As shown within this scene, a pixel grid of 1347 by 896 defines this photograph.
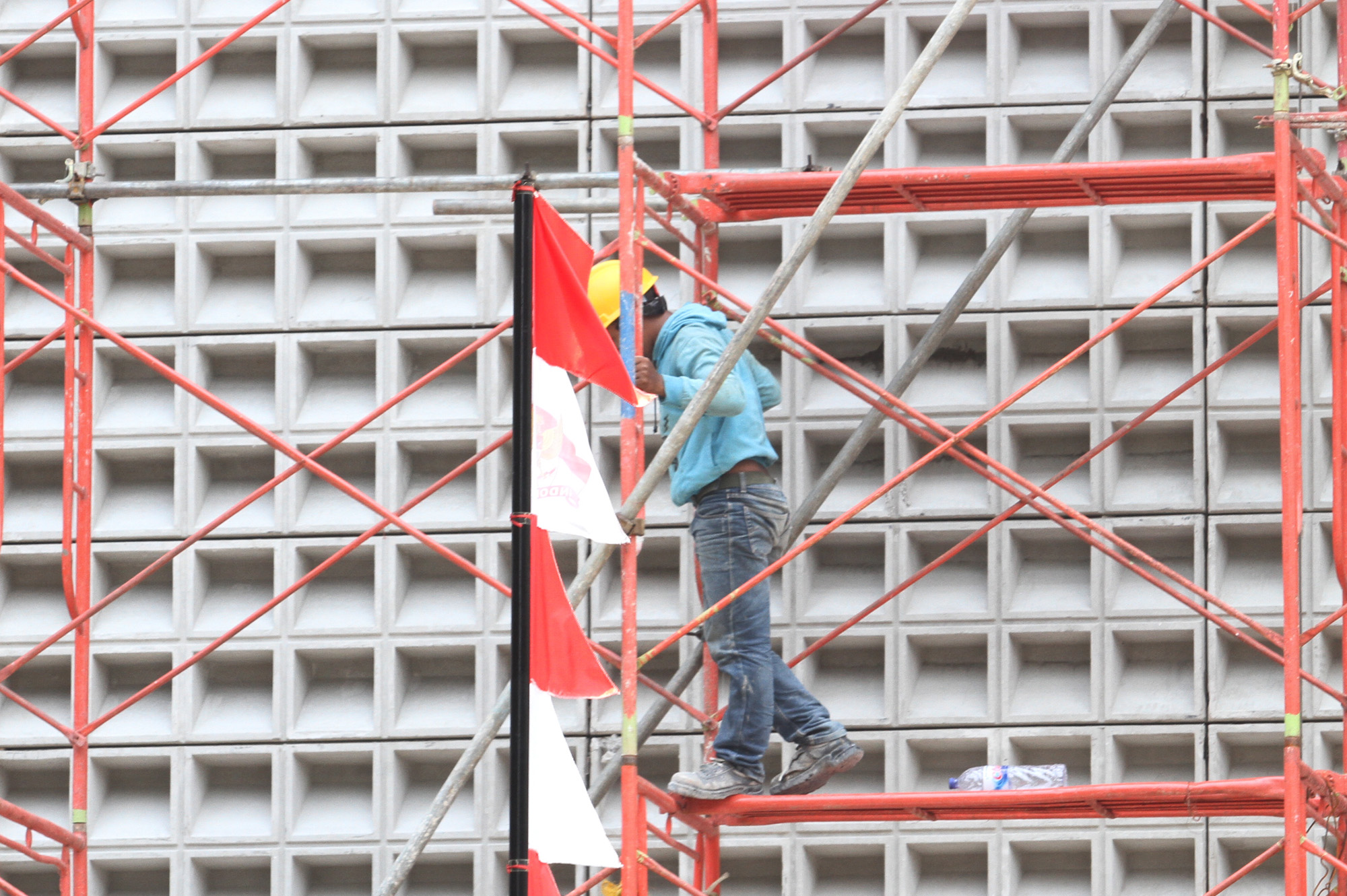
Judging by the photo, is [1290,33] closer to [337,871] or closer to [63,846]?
[337,871]

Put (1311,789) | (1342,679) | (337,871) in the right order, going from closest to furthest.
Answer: (1311,789), (1342,679), (337,871)

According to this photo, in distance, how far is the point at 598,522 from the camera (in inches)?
303

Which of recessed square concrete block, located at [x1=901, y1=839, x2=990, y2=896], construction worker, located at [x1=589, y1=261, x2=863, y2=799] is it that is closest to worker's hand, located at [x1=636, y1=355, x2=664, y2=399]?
construction worker, located at [x1=589, y1=261, x2=863, y2=799]

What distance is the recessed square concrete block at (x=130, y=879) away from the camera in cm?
1086

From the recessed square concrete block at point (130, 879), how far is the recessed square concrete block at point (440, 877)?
127 cm

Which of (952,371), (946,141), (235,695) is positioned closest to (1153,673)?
(952,371)

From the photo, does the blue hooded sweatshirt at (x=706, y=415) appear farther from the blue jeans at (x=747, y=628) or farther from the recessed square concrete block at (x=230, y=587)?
the recessed square concrete block at (x=230, y=587)

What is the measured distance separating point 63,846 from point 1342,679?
6266mm

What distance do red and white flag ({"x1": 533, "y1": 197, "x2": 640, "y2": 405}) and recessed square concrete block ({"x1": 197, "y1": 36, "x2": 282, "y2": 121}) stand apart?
3.90 meters

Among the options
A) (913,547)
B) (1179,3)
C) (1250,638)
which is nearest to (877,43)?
(1179,3)

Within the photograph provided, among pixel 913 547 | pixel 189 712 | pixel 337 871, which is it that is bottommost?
pixel 337 871

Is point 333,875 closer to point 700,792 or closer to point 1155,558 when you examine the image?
point 700,792

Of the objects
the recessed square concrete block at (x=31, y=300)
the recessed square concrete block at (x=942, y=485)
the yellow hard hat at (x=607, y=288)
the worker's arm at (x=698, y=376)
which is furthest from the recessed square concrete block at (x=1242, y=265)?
the recessed square concrete block at (x=31, y=300)

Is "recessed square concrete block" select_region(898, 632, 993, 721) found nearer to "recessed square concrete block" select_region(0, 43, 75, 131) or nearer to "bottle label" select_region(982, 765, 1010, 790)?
"bottle label" select_region(982, 765, 1010, 790)
